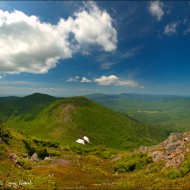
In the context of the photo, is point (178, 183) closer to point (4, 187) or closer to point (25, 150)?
point (4, 187)

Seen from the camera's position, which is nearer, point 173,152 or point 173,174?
point 173,174

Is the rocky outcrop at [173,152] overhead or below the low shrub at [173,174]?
below

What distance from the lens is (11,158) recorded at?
1837 inches

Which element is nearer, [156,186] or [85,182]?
[156,186]

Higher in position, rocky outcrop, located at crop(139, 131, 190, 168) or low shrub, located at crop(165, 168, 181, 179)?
low shrub, located at crop(165, 168, 181, 179)

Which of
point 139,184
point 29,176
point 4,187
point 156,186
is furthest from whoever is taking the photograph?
point 29,176

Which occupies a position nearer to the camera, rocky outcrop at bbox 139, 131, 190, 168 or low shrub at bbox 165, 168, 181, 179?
low shrub at bbox 165, 168, 181, 179

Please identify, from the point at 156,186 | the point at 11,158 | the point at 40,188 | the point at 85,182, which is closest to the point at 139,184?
the point at 156,186

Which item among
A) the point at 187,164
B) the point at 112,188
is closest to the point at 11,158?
the point at 112,188

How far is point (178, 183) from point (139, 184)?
6.01 m

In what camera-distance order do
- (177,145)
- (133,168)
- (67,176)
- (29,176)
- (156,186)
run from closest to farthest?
(156,186) < (29,176) < (67,176) < (133,168) < (177,145)

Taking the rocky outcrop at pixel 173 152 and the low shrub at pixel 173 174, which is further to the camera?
the rocky outcrop at pixel 173 152

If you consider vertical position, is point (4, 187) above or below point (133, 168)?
above

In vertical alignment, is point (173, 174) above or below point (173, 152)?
above
